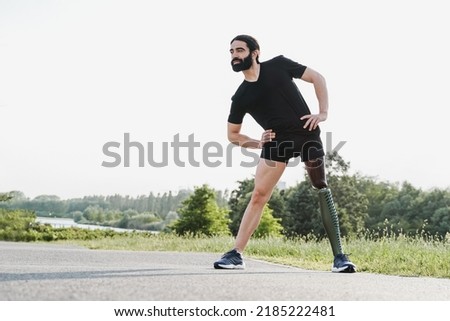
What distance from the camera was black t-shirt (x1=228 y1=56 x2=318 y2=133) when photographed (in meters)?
6.27

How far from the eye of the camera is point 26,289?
4.02m

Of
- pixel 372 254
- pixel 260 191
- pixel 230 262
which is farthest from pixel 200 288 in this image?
pixel 372 254

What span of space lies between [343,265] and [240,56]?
7.79ft

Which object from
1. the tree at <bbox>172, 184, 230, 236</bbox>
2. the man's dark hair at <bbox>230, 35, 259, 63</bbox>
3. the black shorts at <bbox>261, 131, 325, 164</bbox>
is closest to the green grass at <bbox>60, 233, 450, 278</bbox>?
the black shorts at <bbox>261, 131, 325, 164</bbox>

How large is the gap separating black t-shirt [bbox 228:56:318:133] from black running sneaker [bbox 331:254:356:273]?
4.40ft

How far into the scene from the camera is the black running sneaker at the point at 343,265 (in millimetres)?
6242

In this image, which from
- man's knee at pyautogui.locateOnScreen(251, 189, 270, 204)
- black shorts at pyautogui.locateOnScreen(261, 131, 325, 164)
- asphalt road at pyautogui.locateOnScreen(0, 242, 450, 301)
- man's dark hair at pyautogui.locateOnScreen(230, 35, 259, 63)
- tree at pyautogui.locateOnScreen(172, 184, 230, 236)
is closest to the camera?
asphalt road at pyautogui.locateOnScreen(0, 242, 450, 301)

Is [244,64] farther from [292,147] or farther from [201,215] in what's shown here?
[201,215]

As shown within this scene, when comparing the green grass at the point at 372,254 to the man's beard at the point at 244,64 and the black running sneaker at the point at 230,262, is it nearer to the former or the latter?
the black running sneaker at the point at 230,262

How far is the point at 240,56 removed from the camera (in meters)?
6.45

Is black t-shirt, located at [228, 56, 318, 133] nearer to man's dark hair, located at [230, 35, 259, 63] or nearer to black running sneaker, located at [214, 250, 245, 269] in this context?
man's dark hair, located at [230, 35, 259, 63]

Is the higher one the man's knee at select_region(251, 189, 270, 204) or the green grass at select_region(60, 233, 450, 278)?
the man's knee at select_region(251, 189, 270, 204)

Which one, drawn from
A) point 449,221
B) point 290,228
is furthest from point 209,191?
point 449,221

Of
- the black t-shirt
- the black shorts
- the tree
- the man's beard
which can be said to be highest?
the man's beard
